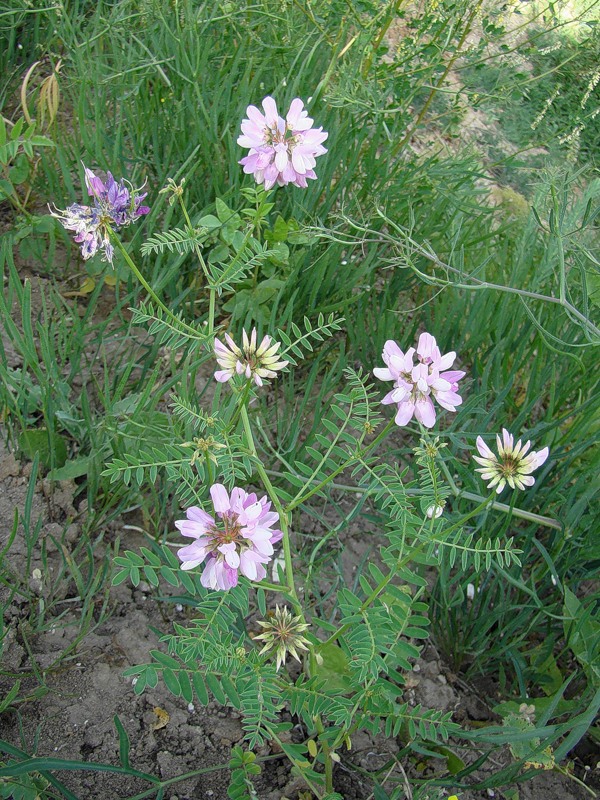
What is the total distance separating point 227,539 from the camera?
0.95 metres

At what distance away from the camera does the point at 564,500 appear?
1.52 metres

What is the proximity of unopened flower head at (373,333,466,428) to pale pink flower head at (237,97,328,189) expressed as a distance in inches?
14.8

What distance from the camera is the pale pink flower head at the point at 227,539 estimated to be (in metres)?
0.93

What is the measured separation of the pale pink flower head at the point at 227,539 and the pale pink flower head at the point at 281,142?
563 millimetres

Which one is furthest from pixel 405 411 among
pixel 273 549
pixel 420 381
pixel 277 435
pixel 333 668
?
pixel 277 435

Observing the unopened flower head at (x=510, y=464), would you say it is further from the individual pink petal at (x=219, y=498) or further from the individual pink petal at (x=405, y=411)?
the individual pink petal at (x=219, y=498)

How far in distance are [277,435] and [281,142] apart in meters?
0.68

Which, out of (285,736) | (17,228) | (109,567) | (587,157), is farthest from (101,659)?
(587,157)

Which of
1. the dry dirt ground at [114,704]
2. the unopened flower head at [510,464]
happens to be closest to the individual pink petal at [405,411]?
the unopened flower head at [510,464]

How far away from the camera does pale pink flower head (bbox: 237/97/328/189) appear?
1214 millimetres

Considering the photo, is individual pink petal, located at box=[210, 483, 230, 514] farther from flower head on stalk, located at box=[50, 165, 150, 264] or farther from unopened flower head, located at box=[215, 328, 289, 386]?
flower head on stalk, located at box=[50, 165, 150, 264]

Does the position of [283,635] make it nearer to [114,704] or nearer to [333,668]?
[333,668]

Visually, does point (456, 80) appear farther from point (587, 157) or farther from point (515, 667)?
point (515, 667)

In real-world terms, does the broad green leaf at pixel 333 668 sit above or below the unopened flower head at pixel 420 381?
below
